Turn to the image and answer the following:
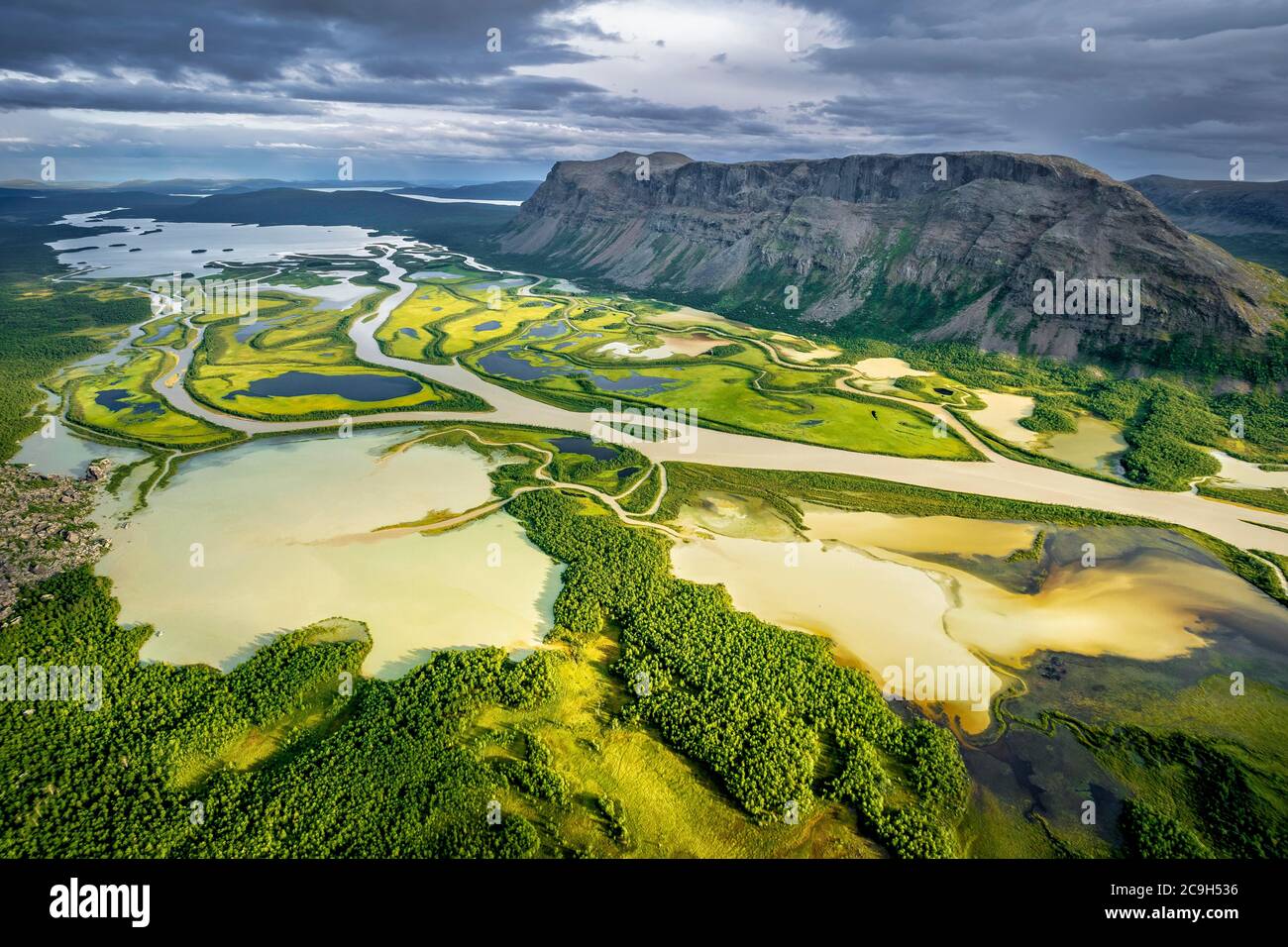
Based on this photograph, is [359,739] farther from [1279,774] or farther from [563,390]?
[563,390]

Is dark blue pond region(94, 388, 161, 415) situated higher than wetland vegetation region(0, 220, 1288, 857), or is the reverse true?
dark blue pond region(94, 388, 161, 415)

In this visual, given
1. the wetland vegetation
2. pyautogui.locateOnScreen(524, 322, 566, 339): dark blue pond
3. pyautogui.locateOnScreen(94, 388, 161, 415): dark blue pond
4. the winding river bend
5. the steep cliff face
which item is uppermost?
Result: the steep cliff face

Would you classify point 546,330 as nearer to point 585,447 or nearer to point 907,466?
point 585,447

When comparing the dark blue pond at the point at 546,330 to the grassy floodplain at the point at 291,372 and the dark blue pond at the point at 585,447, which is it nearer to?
the grassy floodplain at the point at 291,372

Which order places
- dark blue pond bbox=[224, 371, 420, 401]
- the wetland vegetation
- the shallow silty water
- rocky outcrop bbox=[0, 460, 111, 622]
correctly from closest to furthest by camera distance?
the wetland vegetation < the shallow silty water < rocky outcrop bbox=[0, 460, 111, 622] < dark blue pond bbox=[224, 371, 420, 401]

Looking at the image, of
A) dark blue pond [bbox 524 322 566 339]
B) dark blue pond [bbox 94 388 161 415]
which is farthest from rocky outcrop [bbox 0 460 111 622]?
dark blue pond [bbox 524 322 566 339]

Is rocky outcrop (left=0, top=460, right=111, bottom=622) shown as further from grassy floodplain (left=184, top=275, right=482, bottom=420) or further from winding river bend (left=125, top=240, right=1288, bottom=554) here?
grassy floodplain (left=184, top=275, right=482, bottom=420)
